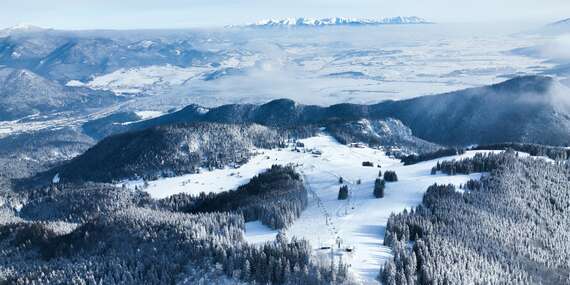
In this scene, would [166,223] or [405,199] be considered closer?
[166,223]

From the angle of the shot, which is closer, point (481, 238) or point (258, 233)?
point (481, 238)

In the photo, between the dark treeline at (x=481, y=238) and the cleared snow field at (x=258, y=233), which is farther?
the cleared snow field at (x=258, y=233)

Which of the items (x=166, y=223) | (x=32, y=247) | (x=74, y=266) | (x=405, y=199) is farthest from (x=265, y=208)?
(x=32, y=247)

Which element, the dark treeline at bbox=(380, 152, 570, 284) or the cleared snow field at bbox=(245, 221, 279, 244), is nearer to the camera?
the dark treeline at bbox=(380, 152, 570, 284)

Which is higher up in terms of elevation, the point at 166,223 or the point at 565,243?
the point at 166,223

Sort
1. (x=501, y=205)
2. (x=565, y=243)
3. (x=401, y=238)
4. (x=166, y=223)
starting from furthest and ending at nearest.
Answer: (x=501, y=205)
(x=565, y=243)
(x=166, y=223)
(x=401, y=238)

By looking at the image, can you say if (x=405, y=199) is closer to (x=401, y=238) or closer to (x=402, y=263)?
(x=401, y=238)

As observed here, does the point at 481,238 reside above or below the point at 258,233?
above

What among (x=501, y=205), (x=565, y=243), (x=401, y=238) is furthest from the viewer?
(x=501, y=205)
